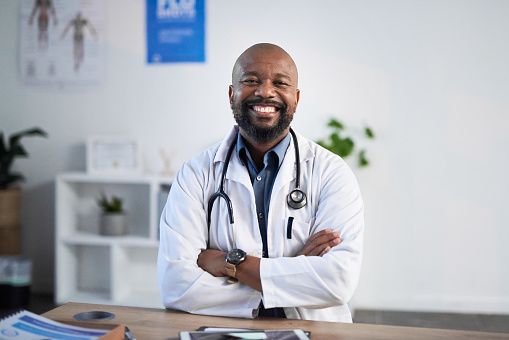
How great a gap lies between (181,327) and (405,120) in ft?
9.33

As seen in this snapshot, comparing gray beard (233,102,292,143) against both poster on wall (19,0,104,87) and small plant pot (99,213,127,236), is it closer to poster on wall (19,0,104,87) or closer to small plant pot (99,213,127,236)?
small plant pot (99,213,127,236)

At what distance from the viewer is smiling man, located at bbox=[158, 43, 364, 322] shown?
1.56m

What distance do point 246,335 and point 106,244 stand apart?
9.06 ft

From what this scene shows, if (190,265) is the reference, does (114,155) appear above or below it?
above

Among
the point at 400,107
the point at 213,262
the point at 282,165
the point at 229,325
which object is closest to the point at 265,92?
the point at 282,165

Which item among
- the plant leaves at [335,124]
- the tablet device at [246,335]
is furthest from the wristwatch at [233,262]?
the plant leaves at [335,124]

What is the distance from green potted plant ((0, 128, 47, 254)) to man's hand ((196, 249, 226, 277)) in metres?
2.58

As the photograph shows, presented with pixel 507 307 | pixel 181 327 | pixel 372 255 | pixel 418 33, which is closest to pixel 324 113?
pixel 418 33

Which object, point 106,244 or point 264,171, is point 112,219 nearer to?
point 106,244

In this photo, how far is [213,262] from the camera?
1.67 m

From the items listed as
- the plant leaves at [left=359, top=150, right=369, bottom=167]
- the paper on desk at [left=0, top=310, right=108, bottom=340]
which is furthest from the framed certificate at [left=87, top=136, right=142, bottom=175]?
the paper on desk at [left=0, top=310, right=108, bottom=340]

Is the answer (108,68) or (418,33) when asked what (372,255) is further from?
(108,68)

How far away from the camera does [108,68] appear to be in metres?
3.99

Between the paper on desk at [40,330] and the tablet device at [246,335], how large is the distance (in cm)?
→ 21
